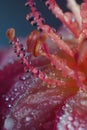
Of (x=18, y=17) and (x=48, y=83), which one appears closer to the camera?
(x=48, y=83)

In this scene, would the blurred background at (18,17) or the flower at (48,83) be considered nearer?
the flower at (48,83)

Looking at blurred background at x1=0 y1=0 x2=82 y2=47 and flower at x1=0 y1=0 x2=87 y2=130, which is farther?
blurred background at x1=0 y1=0 x2=82 y2=47

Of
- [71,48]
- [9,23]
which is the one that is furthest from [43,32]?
[9,23]

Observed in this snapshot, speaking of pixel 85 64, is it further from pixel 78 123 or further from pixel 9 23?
pixel 9 23
